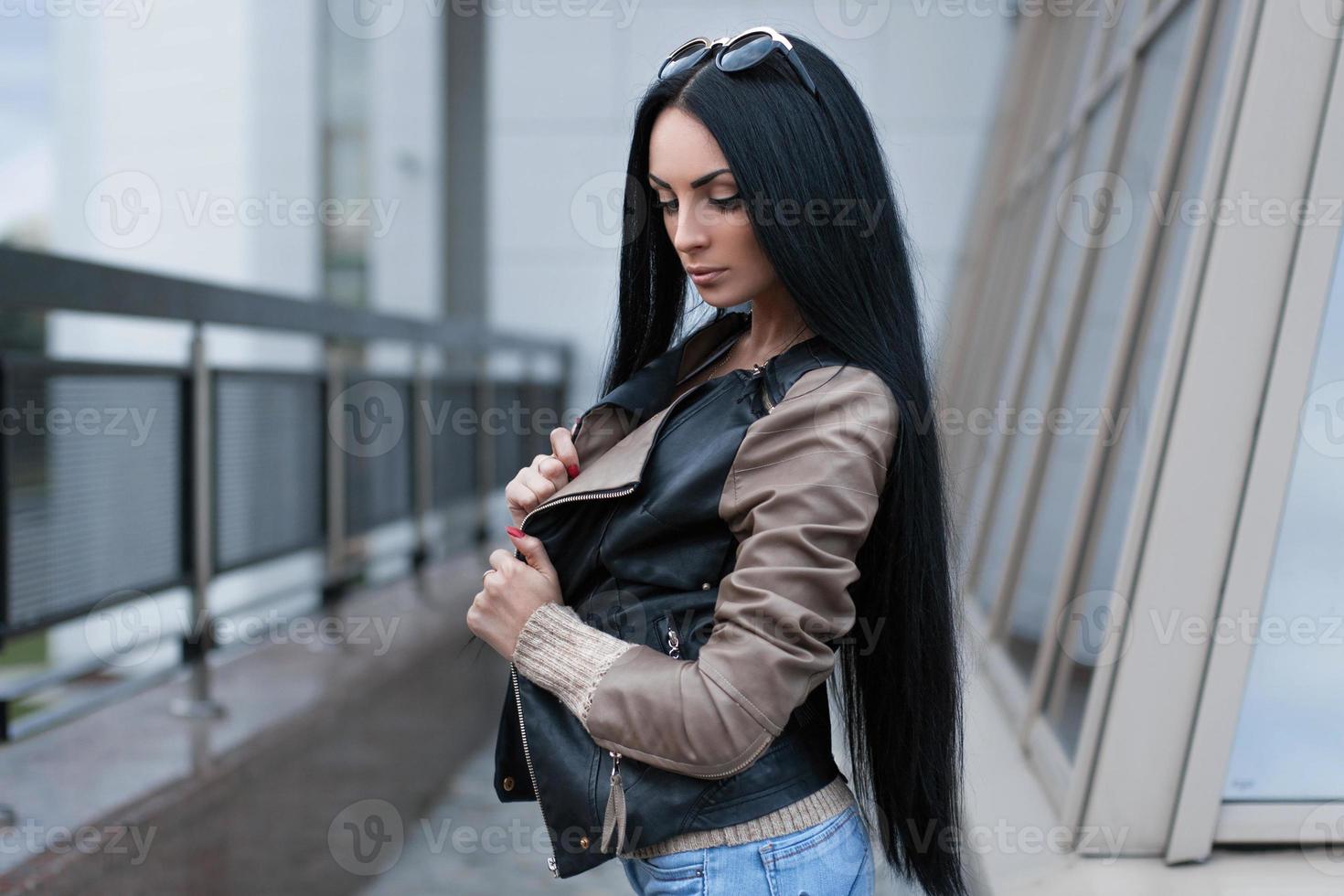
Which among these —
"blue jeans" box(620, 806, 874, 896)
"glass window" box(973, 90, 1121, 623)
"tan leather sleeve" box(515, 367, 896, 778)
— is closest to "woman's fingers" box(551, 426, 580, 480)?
"tan leather sleeve" box(515, 367, 896, 778)

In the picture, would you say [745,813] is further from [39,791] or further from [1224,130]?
[39,791]

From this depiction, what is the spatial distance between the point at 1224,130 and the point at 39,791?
2.50 meters

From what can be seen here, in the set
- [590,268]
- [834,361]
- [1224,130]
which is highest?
[1224,130]

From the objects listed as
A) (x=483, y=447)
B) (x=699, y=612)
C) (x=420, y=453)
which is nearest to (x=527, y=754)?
(x=699, y=612)

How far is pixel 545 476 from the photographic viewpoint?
4.37 feet

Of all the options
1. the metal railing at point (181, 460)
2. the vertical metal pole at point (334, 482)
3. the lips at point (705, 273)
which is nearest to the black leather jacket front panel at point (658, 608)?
the lips at point (705, 273)

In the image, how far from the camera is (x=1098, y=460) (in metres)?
2.65

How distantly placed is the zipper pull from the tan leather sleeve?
0.03m

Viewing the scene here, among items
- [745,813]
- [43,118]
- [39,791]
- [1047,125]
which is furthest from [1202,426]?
[43,118]

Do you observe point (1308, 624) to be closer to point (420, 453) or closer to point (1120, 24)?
point (1120, 24)

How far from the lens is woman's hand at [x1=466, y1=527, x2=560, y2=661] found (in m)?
1.28

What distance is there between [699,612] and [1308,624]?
1.09m

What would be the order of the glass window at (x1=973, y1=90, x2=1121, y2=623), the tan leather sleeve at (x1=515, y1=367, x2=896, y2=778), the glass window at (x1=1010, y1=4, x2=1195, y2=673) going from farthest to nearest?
1. the glass window at (x1=973, y1=90, x2=1121, y2=623)
2. the glass window at (x1=1010, y1=4, x2=1195, y2=673)
3. the tan leather sleeve at (x1=515, y1=367, x2=896, y2=778)

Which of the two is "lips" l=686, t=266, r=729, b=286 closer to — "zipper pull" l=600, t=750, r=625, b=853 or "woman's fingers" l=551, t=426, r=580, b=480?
"woman's fingers" l=551, t=426, r=580, b=480
